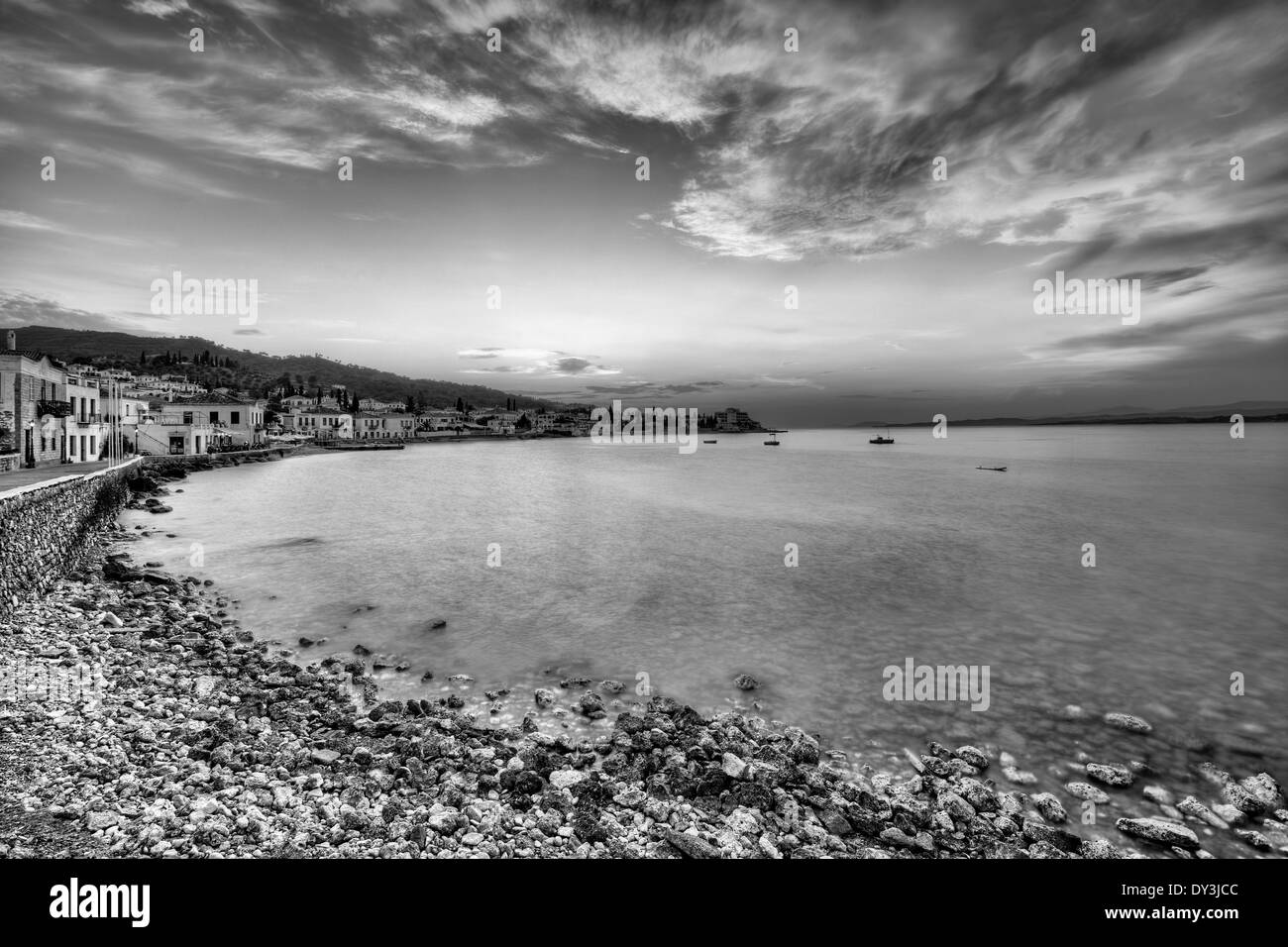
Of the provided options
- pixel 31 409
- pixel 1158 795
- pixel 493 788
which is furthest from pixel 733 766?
pixel 31 409

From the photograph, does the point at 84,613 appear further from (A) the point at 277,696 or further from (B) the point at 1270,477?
(B) the point at 1270,477

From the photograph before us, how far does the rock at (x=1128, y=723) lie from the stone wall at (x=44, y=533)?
64.6ft

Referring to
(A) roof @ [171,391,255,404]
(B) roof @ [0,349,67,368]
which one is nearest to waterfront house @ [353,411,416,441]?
(A) roof @ [171,391,255,404]

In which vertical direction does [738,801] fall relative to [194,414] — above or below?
below

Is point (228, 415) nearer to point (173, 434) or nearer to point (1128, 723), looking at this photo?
point (173, 434)

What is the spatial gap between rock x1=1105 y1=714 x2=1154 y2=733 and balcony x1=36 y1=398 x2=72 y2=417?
4287 centimetres

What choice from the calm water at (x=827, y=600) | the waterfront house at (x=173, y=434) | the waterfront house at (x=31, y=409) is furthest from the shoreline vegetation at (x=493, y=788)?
the waterfront house at (x=173, y=434)

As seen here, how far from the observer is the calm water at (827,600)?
9.59m

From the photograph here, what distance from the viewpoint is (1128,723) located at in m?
8.74

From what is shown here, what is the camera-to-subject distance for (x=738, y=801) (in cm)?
602

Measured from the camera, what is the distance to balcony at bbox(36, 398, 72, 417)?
28452 mm

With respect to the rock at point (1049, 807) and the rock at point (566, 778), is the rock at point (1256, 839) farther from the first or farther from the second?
the rock at point (566, 778)
